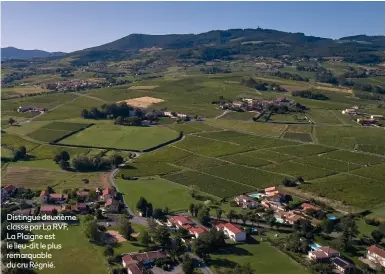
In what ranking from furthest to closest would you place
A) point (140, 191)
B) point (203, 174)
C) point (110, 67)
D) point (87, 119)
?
point (110, 67) → point (87, 119) → point (203, 174) → point (140, 191)

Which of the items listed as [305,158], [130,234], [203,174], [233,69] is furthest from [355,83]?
[130,234]

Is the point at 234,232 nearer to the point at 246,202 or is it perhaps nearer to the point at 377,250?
the point at 246,202

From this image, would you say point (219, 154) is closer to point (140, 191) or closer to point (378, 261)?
point (140, 191)

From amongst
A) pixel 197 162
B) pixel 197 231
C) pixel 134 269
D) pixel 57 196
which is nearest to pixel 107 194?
pixel 57 196

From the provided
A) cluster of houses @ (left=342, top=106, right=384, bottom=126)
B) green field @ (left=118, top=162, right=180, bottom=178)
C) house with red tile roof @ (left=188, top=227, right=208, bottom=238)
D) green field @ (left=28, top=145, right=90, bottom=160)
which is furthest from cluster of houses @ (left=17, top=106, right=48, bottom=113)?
house with red tile roof @ (left=188, top=227, right=208, bottom=238)

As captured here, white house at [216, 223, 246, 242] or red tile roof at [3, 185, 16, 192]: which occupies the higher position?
red tile roof at [3, 185, 16, 192]

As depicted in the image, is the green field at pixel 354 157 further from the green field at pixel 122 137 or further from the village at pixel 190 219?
the green field at pixel 122 137

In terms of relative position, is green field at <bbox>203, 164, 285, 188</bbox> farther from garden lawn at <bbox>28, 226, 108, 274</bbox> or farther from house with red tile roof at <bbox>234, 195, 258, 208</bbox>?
garden lawn at <bbox>28, 226, 108, 274</bbox>
